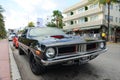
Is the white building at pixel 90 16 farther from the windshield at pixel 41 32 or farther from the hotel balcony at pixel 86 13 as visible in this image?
the windshield at pixel 41 32

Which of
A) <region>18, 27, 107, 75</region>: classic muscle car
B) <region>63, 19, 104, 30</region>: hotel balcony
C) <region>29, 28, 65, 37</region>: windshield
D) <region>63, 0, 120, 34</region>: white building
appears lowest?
<region>18, 27, 107, 75</region>: classic muscle car

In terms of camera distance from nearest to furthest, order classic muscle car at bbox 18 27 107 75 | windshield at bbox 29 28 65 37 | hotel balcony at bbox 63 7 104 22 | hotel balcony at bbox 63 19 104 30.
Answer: classic muscle car at bbox 18 27 107 75 → windshield at bbox 29 28 65 37 → hotel balcony at bbox 63 19 104 30 → hotel balcony at bbox 63 7 104 22

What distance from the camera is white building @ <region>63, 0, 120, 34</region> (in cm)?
3284

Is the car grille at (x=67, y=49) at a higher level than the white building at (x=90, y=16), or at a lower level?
lower

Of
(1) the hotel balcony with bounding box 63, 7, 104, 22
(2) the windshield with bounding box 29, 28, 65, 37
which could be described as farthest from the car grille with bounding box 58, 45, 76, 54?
(1) the hotel balcony with bounding box 63, 7, 104, 22

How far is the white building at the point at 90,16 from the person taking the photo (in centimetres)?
3284

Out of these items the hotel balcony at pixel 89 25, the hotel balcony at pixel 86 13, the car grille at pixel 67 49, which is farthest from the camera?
the hotel balcony at pixel 86 13

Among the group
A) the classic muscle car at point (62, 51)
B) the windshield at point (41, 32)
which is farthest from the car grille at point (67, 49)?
the windshield at point (41, 32)

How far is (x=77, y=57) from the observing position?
15.0 ft

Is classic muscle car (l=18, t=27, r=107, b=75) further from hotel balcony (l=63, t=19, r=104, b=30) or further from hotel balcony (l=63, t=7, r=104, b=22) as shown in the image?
hotel balcony (l=63, t=7, r=104, b=22)

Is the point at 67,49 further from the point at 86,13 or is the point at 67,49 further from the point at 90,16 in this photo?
the point at 86,13

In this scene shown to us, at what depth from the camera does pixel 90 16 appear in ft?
120

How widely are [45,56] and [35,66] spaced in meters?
1.20

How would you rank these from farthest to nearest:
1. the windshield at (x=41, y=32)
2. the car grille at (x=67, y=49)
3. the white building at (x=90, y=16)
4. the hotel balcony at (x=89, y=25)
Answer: the white building at (x=90, y=16) → the hotel balcony at (x=89, y=25) → the windshield at (x=41, y=32) → the car grille at (x=67, y=49)
